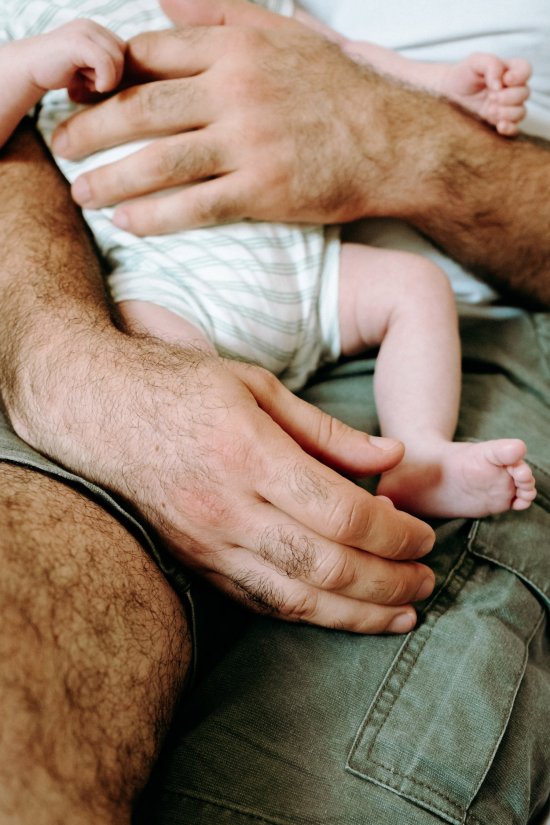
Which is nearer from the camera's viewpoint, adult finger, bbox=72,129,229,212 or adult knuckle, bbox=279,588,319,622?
adult knuckle, bbox=279,588,319,622

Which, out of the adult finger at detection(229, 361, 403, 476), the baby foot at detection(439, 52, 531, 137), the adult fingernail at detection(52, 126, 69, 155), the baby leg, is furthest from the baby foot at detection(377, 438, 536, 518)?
the adult fingernail at detection(52, 126, 69, 155)

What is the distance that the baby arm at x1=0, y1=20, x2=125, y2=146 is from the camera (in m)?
0.77

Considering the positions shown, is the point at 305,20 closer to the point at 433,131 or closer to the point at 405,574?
the point at 433,131

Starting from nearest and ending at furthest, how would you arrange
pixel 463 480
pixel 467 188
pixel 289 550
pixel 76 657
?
1. pixel 76 657
2. pixel 289 550
3. pixel 463 480
4. pixel 467 188

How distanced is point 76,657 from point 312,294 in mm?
580

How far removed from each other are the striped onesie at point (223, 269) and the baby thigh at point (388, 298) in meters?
0.02

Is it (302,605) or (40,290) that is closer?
(302,605)

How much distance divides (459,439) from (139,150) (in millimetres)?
565

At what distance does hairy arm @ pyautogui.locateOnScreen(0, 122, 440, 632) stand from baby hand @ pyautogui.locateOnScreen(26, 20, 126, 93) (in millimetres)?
286

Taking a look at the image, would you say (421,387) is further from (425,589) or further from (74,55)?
(74,55)

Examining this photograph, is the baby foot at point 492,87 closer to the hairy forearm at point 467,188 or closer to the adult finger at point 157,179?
the hairy forearm at point 467,188

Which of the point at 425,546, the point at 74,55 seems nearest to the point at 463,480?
the point at 425,546

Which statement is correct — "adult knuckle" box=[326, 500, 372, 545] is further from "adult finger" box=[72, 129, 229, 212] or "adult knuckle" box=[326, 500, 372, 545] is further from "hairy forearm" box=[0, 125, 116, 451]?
"adult finger" box=[72, 129, 229, 212]

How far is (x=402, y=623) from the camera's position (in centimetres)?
67
